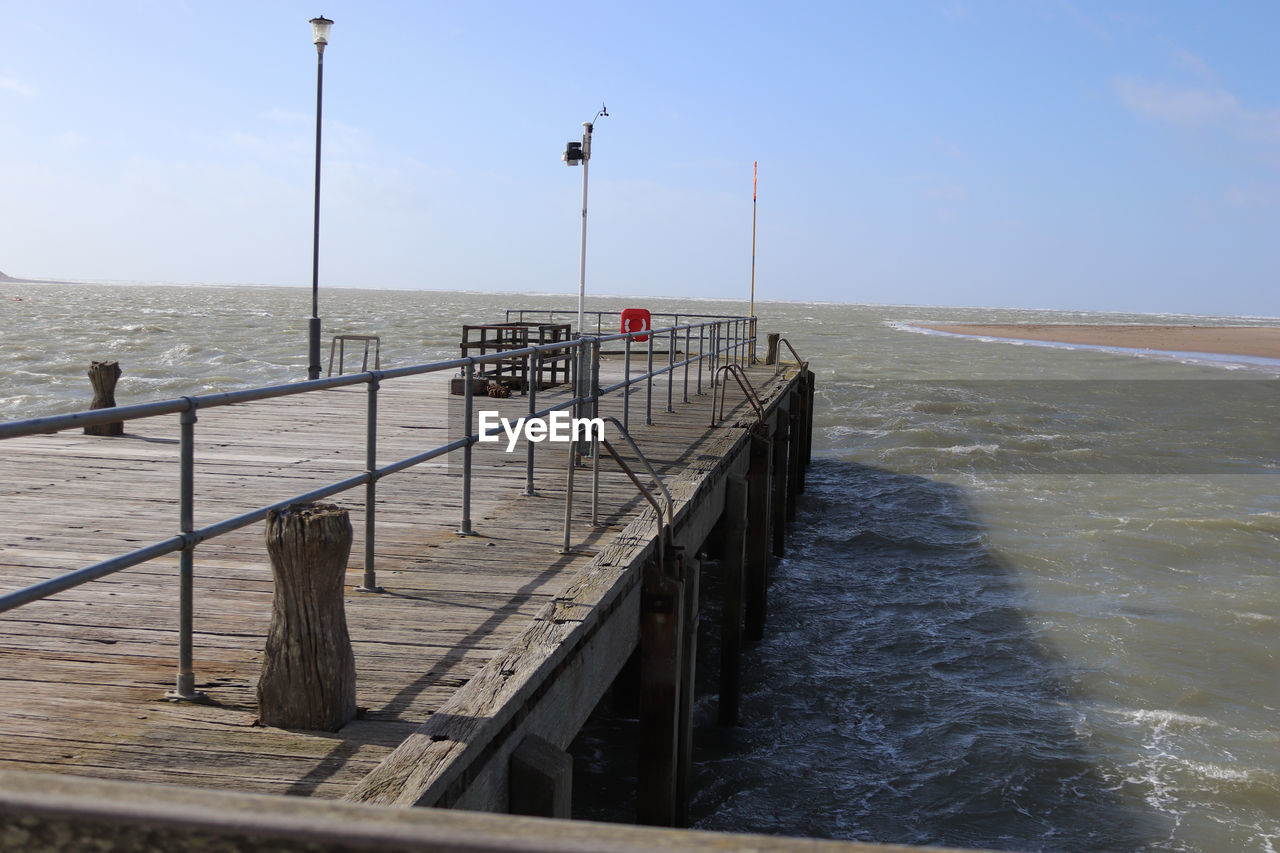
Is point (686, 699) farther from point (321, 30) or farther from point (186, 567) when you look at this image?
point (321, 30)

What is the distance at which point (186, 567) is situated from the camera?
339cm

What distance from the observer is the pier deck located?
3154 millimetres

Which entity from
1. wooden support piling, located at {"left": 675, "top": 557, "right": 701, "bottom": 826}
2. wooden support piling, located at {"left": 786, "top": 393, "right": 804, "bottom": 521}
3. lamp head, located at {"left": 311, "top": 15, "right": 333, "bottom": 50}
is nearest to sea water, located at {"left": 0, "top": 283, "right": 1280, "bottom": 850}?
wooden support piling, located at {"left": 786, "top": 393, "right": 804, "bottom": 521}

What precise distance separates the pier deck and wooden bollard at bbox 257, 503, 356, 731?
0.08 meters

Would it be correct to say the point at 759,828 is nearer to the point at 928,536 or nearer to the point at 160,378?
the point at 928,536

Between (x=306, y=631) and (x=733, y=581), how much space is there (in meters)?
6.47

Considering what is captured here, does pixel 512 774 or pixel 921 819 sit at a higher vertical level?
pixel 512 774

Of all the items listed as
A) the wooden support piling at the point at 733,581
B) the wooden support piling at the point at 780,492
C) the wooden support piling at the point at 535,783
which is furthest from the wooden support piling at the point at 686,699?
the wooden support piling at the point at 780,492

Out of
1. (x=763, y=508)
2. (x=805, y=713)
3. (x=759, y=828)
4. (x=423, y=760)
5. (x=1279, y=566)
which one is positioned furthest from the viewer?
(x=1279, y=566)

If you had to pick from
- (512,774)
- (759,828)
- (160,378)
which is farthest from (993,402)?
(512,774)

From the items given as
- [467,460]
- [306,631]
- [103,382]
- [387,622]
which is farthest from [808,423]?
[306,631]

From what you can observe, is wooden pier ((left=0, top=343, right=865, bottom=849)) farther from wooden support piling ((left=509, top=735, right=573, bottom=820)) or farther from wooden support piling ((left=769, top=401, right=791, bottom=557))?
wooden support piling ((left=769, top=401, right=791, bottom=557))

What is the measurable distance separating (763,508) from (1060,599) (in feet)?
11.5

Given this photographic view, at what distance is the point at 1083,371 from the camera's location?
154 feet
